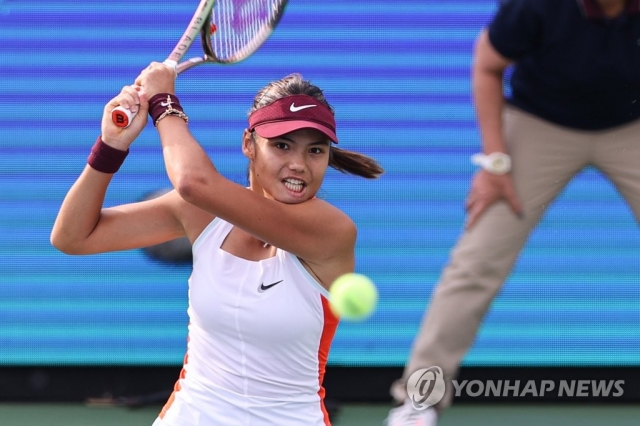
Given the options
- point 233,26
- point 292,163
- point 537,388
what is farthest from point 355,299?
point 537,388

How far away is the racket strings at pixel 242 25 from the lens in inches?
146

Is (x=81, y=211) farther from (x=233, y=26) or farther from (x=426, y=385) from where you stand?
(x=426, y=385)

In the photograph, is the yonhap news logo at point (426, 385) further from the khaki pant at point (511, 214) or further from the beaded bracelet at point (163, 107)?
the beaded bracelet at point (163, 107)

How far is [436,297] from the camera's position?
322 cm

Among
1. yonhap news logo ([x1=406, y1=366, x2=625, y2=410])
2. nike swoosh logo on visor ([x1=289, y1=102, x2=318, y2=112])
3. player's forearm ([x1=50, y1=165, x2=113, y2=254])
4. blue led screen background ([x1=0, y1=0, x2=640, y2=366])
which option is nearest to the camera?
nike swoosh logo on visor ([x1=289, y1=102, x2=318, y2=112])

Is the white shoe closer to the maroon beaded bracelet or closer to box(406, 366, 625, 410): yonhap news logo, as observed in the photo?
the maroon beaded bracelet

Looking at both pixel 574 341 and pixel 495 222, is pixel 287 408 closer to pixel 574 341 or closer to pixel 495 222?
pixel 495 222

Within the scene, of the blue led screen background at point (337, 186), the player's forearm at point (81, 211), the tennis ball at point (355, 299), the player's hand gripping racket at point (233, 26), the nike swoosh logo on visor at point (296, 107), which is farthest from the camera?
the blue led screen background at point (337, 186)

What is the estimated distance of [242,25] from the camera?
3762 millimetres

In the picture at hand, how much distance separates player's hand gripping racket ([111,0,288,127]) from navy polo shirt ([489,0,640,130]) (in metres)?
0.93

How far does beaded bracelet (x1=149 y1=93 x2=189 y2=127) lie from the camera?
316cm

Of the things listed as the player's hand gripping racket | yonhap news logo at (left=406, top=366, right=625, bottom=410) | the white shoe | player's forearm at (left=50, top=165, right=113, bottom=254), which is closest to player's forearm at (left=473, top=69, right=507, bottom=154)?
the white shoe

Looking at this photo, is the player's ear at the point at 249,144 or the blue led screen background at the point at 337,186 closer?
the player's ear at the point at 249,144

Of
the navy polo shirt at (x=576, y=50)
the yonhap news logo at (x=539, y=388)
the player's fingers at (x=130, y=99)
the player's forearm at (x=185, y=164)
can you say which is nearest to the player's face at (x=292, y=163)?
the player's forearm at (x=185, y=164)
